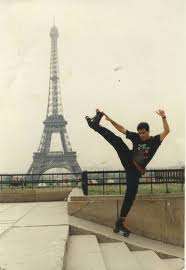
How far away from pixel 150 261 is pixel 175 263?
0.52 m

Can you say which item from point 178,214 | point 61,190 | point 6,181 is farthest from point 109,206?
point 6,181

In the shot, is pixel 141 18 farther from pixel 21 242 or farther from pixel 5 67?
pixel 21 242

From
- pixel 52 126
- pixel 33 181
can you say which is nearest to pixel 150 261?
pixel 33 181

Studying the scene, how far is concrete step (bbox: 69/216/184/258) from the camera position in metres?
5.82

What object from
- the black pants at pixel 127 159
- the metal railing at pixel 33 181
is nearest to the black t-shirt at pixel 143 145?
the black pants at pixel 127 159

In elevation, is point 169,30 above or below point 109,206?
above

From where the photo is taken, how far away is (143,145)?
18.5 feet

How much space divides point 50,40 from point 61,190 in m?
5.09

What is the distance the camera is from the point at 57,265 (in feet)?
11.7

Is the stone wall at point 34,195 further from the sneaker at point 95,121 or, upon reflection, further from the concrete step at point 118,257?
the sneaker at point 95,121

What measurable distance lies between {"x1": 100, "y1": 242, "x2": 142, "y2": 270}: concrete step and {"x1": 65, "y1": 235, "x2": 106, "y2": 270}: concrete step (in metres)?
0.15

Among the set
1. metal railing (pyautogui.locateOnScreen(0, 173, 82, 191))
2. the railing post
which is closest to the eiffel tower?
metal railing (pyautogui.locateOnScreen(0, 173, 82, 191))

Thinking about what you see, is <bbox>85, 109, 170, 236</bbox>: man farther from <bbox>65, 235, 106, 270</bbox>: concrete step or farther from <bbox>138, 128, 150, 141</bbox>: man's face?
<bbox>65, 235, 106, 270</bbox>: concrete step

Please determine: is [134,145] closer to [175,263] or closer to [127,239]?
[127,239]
